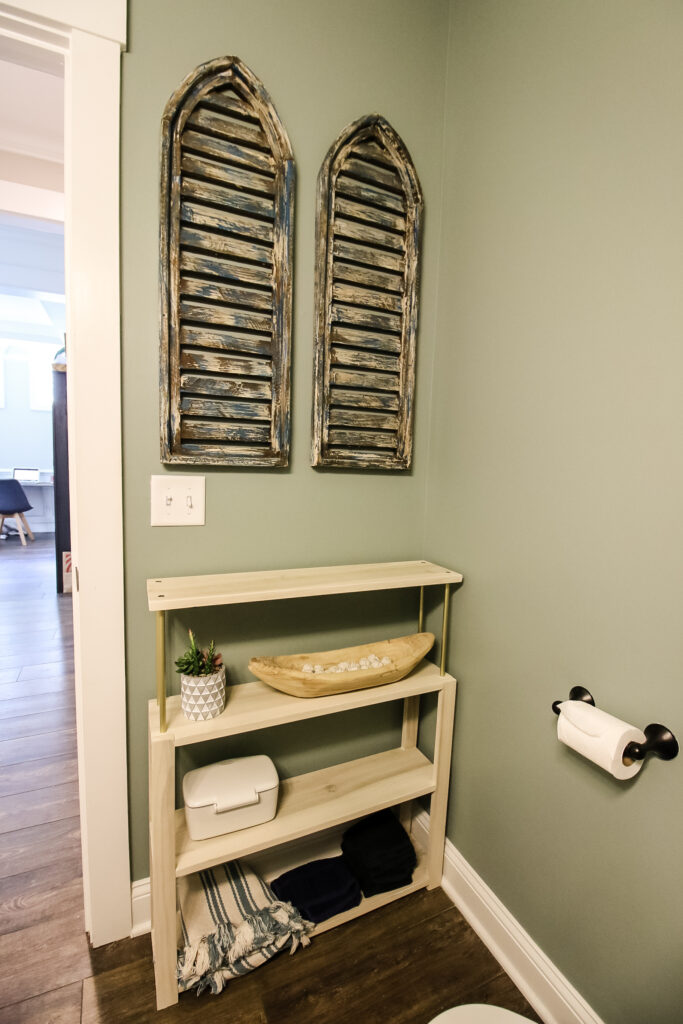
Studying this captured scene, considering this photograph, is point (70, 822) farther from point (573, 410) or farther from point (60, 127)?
point (60, 127)

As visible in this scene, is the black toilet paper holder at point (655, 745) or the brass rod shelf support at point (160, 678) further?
the brass rod shelf support at point (160, 678)

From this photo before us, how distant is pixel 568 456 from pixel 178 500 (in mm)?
900

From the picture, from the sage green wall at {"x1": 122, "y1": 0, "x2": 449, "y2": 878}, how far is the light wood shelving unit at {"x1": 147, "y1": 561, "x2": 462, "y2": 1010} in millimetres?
78

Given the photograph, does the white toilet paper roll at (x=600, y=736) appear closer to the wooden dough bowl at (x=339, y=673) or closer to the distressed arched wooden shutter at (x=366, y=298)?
the wooden dough bowl at (x=339, y=673)

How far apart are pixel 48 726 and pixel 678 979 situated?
7.59 feet

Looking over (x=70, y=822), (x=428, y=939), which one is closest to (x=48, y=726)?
(x=70, y=822)

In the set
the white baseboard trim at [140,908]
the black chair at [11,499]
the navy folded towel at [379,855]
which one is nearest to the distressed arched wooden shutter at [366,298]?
the navy folded towel at [379,855]

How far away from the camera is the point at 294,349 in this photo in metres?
1.26

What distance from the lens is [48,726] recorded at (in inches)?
84.7

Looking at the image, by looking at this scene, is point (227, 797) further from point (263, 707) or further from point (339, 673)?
point (339, 673)

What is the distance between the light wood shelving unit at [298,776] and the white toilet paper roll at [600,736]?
430 millimetres

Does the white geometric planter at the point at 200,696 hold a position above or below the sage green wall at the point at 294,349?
below

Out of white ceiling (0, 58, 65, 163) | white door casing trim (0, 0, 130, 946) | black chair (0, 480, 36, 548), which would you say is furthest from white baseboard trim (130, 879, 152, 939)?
black chair (0, 480, 36, 548)

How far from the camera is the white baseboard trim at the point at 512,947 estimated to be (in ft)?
3.35
